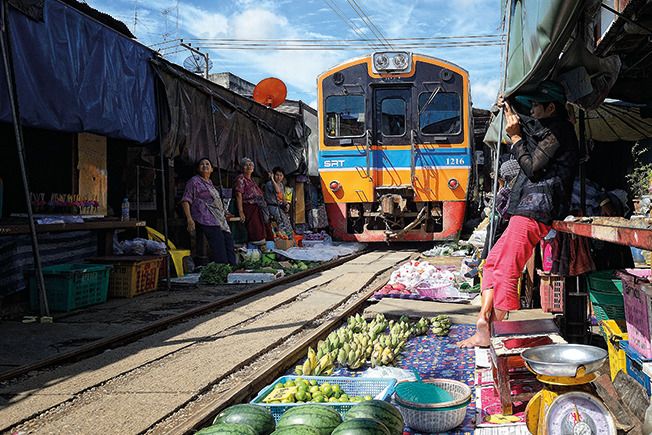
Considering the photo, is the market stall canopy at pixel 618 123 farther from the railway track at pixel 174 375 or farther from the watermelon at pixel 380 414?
the watermelon at pixel 380 414

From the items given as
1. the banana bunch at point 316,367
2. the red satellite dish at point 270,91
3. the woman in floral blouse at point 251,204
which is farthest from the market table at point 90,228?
the red satellite dish at point 270,91

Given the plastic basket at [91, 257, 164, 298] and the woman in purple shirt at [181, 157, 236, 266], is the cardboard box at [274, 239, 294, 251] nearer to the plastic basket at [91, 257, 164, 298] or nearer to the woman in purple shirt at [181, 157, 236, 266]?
the woman in purple shirt at [181, 157, 236, 266]

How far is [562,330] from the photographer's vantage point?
4.29m

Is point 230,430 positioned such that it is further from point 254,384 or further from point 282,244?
point 282,244

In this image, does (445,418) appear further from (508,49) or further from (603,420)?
(508,49)

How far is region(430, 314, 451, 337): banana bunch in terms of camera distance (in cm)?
500

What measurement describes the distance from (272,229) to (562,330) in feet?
26.7

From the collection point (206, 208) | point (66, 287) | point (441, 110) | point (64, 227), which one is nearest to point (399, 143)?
point (441, 110)

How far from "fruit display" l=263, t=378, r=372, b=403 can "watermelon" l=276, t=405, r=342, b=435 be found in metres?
0.34

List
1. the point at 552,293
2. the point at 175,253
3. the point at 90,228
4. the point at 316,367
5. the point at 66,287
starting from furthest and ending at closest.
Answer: the point at 175,253
the point at 90,228
the point at 66,287
the point at 552,293
the point at 316,367

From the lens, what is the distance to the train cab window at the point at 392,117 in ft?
38.9

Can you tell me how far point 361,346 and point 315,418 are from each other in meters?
1.82

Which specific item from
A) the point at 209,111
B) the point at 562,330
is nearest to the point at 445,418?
the point at 562,330

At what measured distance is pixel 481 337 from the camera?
434 centimetres
